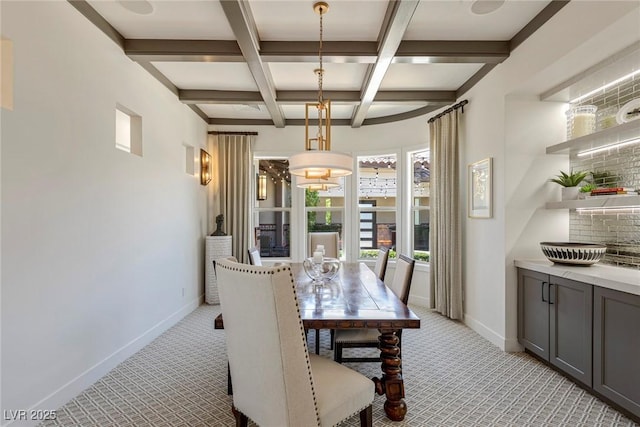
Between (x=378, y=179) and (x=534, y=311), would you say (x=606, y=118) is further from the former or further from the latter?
(x=378, y=179)

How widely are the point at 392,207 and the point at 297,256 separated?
1.79 metres

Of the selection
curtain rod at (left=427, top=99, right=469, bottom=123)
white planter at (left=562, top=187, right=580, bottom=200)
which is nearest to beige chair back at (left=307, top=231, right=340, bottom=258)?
curtain rod at (left=427, top=99, right=469, bottom=123)

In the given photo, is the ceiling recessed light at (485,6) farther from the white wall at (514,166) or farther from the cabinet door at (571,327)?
the cabinet door at (571,327)

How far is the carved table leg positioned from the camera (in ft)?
7.02

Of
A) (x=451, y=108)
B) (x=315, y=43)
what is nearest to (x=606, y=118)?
(x=451, y=108)

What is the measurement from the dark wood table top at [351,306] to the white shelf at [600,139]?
2042mm

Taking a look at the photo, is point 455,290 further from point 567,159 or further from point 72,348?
point 72,348

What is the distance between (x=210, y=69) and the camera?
3635 mm

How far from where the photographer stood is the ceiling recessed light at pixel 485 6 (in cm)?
245

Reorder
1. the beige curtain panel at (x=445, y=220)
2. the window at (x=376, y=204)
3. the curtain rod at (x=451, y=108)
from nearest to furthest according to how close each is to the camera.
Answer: the curtain rod at (x=451, y=108) → the beige curtain panel at (x=445, y=220) → the window at (x=376, y=204)

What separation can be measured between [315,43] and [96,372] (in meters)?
3.33

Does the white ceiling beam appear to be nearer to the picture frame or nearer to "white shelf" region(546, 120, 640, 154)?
the picture frame

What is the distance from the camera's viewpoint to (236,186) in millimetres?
5352

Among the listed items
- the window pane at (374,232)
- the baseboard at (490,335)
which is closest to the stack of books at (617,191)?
the baseboard at (490,335)
